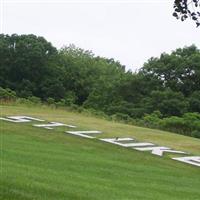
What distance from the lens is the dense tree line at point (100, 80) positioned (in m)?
59.2

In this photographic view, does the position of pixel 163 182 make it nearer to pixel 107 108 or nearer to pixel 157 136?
pixel 157 136

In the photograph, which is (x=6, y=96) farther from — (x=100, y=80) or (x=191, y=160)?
(x=100, y=80)

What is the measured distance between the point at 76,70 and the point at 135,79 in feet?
81.0

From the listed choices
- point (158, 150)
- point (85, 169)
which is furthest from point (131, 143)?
point (85, 169)

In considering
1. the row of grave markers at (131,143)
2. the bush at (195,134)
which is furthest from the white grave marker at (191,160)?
the bush at (195,134)

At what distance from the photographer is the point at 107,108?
206 feet

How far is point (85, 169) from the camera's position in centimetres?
1625

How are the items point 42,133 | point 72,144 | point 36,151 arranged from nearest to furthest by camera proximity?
point 36,151, point 72,144, point 42,133

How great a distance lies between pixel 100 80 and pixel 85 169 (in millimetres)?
62984

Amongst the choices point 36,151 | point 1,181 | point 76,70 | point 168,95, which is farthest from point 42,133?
point 76,70

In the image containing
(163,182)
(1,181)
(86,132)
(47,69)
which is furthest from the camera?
(47,69)

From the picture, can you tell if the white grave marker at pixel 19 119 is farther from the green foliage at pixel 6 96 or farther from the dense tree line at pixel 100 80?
the dense tree line at pixel 100 80

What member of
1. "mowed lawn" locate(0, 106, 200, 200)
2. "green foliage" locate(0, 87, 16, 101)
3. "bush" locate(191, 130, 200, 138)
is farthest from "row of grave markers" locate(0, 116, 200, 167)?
"bush" locate(191, 130, 200, 138)

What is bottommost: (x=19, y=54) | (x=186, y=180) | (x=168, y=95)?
(x=186, y=180)
